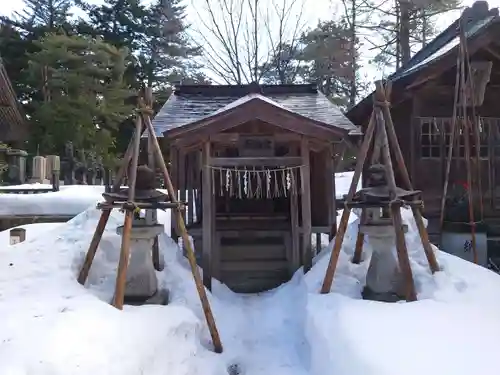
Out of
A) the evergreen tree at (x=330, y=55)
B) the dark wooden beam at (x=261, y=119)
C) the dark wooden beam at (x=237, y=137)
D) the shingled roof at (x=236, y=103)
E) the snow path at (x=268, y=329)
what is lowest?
the snow path at (x=268, y=329)

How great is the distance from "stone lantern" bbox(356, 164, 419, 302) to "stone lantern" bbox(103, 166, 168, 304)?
273 centimetres

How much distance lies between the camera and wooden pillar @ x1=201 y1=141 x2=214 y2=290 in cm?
698

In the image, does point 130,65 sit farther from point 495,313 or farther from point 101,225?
point 495,313

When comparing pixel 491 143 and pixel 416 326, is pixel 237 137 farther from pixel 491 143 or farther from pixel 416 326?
pixel 491 143

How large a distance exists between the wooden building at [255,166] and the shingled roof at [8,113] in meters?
4.61

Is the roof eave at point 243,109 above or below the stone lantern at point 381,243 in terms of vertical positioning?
above

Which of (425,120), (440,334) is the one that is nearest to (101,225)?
(440,334)

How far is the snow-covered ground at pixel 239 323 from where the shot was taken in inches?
142

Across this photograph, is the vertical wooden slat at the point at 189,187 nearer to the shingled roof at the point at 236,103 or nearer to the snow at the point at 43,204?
the shingled roof at the point at 236,103

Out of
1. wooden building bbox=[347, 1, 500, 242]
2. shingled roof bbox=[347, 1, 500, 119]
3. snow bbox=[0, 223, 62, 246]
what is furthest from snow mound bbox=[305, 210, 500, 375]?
snow bbox=[0, 223, 62, 246]

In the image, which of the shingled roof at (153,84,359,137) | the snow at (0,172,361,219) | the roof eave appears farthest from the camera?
the snow at (0,172,361,219)

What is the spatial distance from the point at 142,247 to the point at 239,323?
169 cm

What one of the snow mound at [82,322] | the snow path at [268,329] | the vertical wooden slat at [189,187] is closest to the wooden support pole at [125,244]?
the snow mound at [82,322]

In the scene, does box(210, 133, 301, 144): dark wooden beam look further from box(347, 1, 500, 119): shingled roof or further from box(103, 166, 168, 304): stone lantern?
box(347, 1, 500, 119): shingled roof
